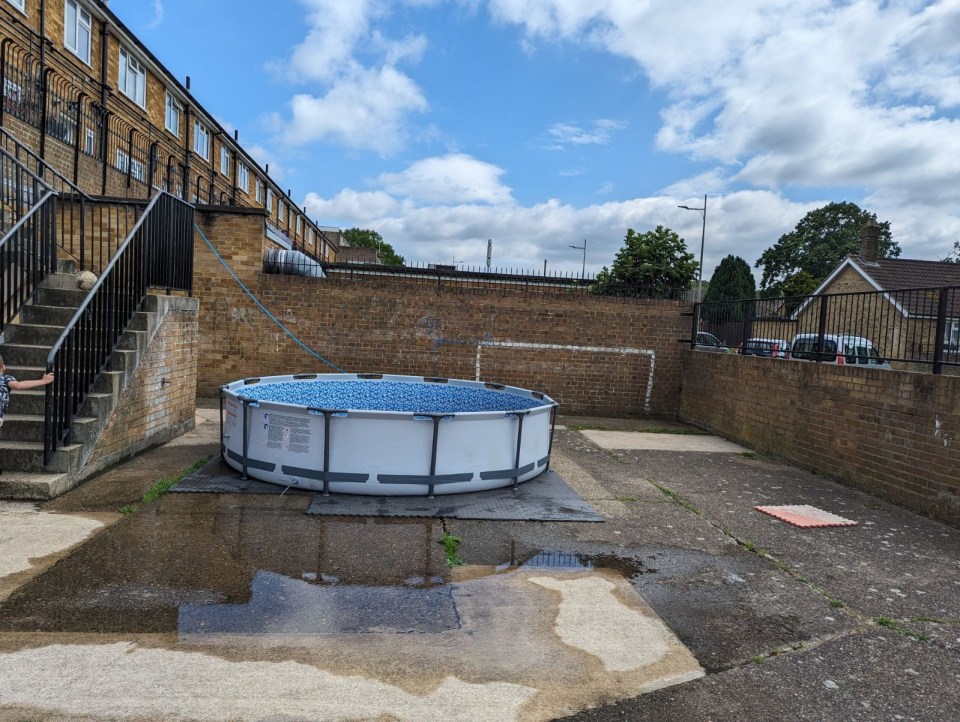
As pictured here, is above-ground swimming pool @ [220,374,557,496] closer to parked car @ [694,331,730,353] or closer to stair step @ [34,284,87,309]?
stair step @ [34,284,87,309]

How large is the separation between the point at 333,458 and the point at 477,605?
8.01 feet

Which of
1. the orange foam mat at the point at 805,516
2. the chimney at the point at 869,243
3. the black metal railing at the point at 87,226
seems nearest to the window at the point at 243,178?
the black metal railing at the point at 87,226

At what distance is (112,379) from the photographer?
5969 millimetres

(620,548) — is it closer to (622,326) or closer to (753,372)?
(753,372)

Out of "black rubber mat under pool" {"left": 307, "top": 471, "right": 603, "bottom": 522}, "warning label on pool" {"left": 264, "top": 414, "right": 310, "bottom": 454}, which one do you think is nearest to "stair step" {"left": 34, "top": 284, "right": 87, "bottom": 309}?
"warning label on pool" {"left": 264, "top": 414, "right": 310, "bottom": 454}

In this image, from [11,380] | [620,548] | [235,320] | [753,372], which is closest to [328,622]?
[620,548]

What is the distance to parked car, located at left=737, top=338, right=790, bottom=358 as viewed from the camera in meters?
9.30

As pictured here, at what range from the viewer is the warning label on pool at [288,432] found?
5594mm

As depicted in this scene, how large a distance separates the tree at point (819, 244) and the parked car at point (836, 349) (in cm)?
6124

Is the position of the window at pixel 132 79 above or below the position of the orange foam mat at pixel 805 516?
above

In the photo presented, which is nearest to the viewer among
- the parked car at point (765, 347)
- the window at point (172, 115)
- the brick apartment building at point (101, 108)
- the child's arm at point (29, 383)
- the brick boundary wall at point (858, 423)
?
the child's arm at point (29, 383)

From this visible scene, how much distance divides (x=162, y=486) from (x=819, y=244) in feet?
248

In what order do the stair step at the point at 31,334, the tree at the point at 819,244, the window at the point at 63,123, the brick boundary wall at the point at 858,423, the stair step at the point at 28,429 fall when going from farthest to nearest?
the tree at the point at 819,244
the window at the point at 63,123
the stair step at the point at 31,334
the brick boundary wall at the point at 858,423
the stair step at the point at 28,429

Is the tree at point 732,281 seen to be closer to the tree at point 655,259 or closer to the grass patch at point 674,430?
the tree at point 655,259
